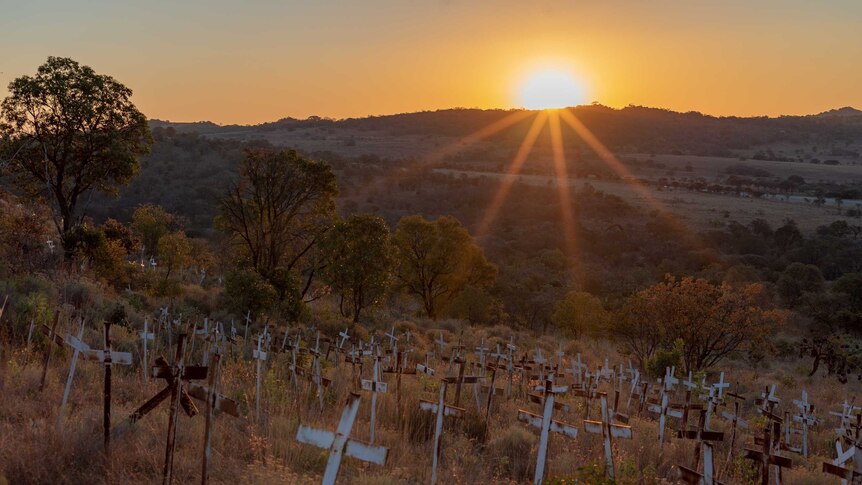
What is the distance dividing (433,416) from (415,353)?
35.0 ft

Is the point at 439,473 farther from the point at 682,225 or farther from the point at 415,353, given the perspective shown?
the point at 682,225

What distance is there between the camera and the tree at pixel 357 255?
83.6ft

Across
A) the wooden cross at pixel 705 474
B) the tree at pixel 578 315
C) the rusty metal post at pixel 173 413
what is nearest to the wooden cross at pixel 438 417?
the wooden cross at pixel 705 474

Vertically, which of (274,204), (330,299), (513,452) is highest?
(274,204)

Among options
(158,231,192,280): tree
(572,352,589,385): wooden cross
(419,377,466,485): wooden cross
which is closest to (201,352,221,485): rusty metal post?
(419,377,466,485): wooden cross

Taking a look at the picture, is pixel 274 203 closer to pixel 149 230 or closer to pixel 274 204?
Answer: pixel 274 204

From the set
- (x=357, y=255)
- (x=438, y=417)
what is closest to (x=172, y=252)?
(x=357, y=255)

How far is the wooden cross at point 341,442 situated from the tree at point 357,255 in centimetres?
2070

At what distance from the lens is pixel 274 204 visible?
25.5 m

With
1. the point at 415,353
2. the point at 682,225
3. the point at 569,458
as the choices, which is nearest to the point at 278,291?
the point at 415,353

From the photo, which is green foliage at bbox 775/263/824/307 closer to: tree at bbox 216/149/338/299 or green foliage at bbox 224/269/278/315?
tree at bbox 216/149/338/299

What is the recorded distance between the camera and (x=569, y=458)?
24.0 feet

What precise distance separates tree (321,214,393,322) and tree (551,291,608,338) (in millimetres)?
12410

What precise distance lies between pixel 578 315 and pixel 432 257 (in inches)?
343
